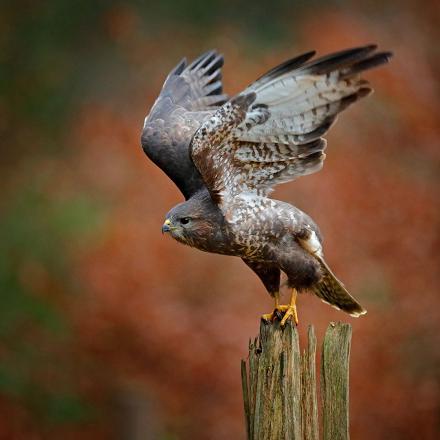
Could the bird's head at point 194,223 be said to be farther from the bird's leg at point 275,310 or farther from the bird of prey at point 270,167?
the bird's leg at point 275,310

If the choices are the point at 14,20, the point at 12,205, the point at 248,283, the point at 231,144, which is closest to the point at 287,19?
the point at 14,20

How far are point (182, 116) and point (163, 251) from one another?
310cm

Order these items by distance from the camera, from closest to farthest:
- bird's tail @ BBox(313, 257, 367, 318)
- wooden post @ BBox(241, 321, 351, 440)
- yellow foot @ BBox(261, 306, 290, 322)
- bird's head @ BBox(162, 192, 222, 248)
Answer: wooden post @ BBox(241, 321, 351, 440)
yellow foot @ BBox(261, 306, 290, 322)
bird's head @ BBox(162, 192, 222, 248)
bird's tail @ BBox(313, 257, 367, 318)

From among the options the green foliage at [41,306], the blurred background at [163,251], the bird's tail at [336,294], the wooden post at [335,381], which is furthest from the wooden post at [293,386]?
the green foliage at [41,306]

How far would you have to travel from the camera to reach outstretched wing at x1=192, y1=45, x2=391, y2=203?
493cm

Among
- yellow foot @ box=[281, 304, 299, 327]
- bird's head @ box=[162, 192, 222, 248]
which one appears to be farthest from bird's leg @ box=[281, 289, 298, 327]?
bird's head @ box=[162, 192, 222, 248]

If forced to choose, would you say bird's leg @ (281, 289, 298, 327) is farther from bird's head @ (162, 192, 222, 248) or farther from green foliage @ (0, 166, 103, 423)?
green foliage @ (0, 166, 103, 423)

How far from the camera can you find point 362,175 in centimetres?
903

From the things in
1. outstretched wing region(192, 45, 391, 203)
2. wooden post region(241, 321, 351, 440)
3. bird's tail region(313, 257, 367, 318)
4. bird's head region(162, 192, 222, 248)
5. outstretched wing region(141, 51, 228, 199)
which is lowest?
wooden post region(241, 321, 351, 440)

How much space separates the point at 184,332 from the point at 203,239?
378cm

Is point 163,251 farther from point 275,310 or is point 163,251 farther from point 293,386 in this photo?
point 293,386

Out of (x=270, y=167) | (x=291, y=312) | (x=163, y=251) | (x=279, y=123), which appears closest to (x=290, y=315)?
(x=291, y=312)

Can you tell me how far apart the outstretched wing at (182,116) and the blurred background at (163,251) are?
2320 mm

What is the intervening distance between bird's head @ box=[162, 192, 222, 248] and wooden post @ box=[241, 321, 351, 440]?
0.86 metres
